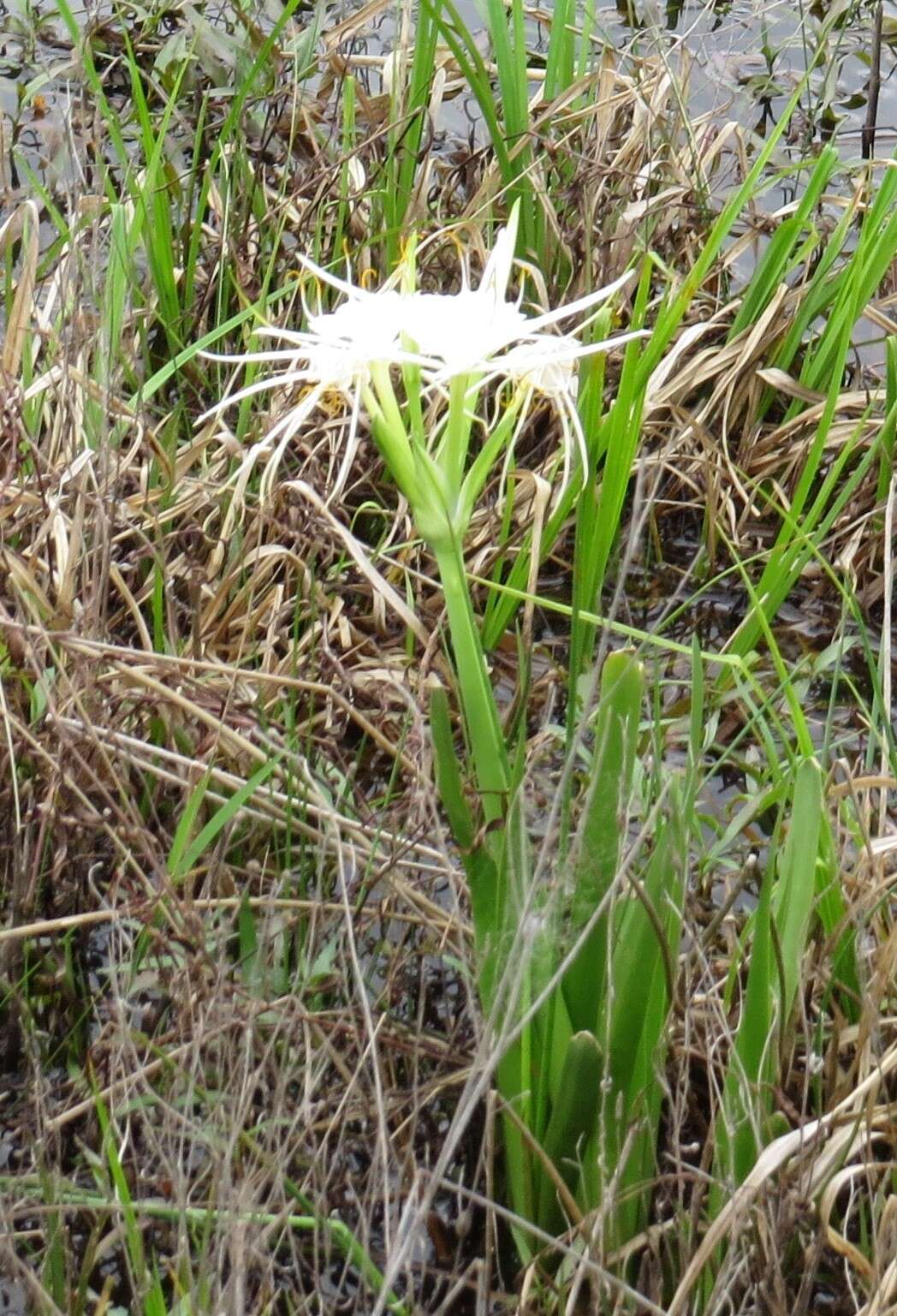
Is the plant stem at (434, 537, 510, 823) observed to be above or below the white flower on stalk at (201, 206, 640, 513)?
below

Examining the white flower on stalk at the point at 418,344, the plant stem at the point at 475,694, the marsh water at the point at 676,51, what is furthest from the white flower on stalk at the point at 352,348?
the marsh water at the point at 676,51

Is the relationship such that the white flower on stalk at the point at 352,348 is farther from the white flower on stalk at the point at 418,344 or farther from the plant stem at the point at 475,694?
the plant stem at the point at 475,694

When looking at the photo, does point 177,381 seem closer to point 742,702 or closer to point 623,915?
point 742,702

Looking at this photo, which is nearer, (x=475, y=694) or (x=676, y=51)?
(x=475, y=694)

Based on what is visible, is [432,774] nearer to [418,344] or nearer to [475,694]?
[475,694]

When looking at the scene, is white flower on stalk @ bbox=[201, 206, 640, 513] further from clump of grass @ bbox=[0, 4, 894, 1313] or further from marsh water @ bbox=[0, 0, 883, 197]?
marsh water @ bbox=[0, 0, 883, 197]

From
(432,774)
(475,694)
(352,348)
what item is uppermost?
(352,348)

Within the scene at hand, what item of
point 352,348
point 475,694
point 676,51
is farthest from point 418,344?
point 676,51

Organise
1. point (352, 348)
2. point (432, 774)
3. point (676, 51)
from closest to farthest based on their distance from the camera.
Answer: point (352, 348)
point (432, 774)
point (676, 51)

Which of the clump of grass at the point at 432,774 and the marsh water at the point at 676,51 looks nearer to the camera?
the clump of grass at the point at 432,774

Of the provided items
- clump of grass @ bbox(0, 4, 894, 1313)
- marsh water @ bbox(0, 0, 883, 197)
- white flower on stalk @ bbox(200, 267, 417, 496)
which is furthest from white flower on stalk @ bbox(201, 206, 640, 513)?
marsh water @ bbox(0, 0, 883, 197)

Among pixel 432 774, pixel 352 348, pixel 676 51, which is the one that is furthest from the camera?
pixel 676 51
